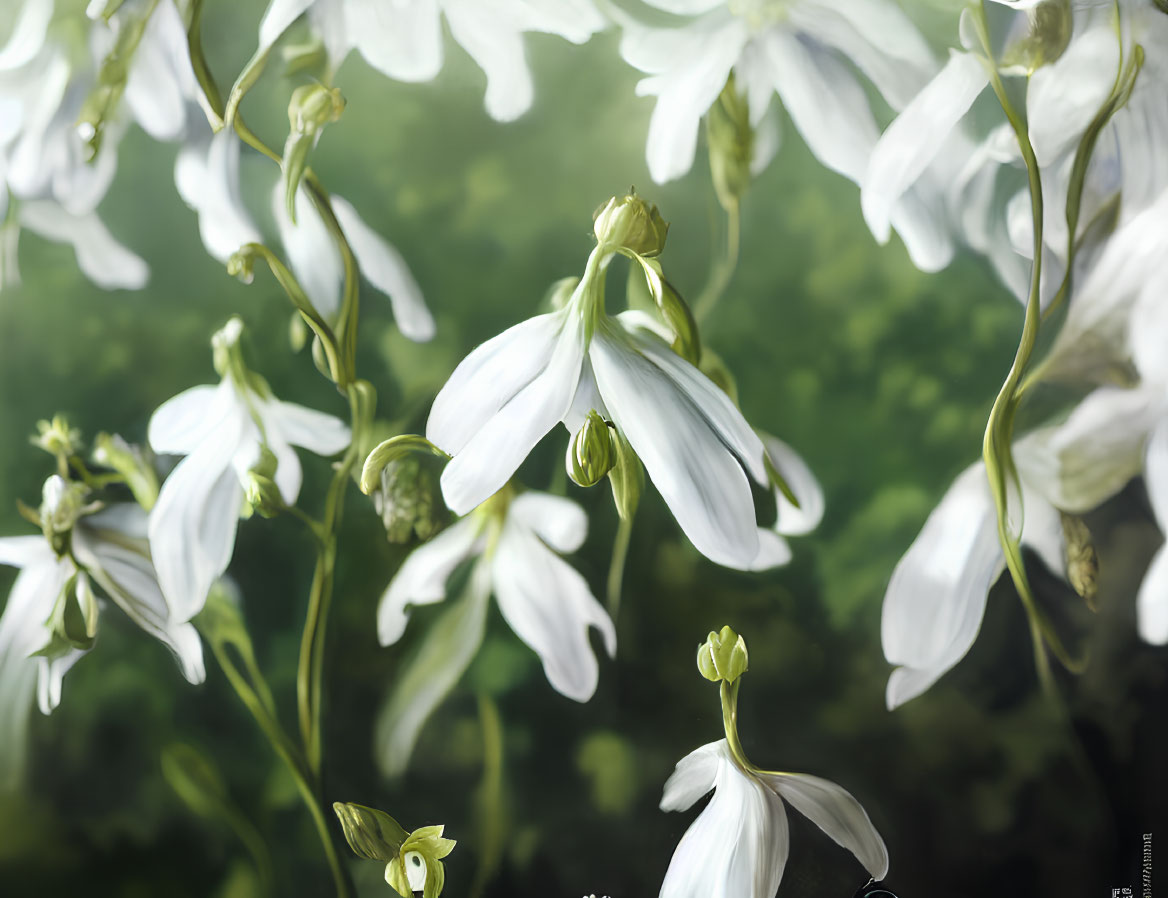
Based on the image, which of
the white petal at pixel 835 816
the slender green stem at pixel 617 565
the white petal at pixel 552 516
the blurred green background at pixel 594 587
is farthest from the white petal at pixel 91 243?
the white petal at pixel 835 816

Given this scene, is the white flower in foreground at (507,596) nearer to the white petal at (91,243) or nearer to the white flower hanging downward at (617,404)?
the white flower hanging downward at (617,404)

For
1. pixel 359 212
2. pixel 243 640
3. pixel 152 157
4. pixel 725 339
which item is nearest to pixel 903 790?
pixel 725 339

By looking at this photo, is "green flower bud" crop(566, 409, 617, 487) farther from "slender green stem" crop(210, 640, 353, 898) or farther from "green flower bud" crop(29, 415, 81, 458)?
"green flower bud" crop(29, 415, 81, 458)

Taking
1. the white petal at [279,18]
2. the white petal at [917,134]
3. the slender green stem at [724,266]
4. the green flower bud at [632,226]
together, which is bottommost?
the slender green stem at [724,266]

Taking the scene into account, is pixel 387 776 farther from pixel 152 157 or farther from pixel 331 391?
pixel 152 157

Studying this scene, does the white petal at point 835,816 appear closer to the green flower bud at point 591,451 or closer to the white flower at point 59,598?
the green flower bud at point 591,451

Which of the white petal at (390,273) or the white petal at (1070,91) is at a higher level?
the white petal at (1070,91)

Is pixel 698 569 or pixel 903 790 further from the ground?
pixel 698 569

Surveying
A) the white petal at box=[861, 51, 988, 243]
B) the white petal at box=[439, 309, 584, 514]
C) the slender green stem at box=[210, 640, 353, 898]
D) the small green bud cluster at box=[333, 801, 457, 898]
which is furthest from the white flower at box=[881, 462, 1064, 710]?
the slender green stem at box=[210, 640, 353, 898]
